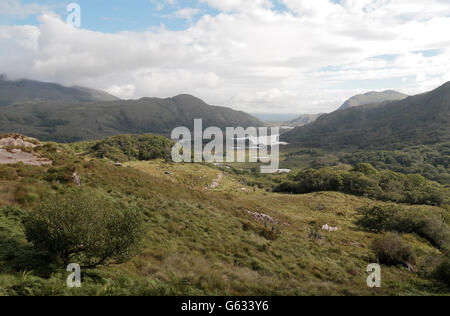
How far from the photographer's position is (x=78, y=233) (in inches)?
412

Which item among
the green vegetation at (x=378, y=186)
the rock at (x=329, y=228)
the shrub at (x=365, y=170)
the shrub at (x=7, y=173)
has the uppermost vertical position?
the shrub at (x=7, y=173)

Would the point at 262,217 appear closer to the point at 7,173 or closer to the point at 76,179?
the point at 76,179

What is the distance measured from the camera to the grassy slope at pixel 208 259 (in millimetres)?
10242

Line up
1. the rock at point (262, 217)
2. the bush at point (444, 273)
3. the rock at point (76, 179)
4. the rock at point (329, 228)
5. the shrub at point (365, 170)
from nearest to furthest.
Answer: the bush at point (444, 273) → the rock at point (76, 179) → the rock at point (262, 217) → the rock at point (329, 228) → the shrub at point (365, 170)

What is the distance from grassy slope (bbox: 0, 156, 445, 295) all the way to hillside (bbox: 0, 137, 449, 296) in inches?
2.3

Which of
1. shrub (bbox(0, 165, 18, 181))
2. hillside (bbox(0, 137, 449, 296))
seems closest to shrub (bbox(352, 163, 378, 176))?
hillside (bbox(0, 137, 449, 296))

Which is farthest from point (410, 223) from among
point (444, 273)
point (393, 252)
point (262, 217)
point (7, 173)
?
point (7, 173)

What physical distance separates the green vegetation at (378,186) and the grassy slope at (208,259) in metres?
60.0

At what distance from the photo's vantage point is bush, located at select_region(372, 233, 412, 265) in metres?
24.6

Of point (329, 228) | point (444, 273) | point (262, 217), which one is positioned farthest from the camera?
point (329, 228)

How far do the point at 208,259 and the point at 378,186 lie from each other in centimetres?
10044

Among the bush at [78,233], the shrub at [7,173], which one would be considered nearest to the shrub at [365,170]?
the bush at [78,233]

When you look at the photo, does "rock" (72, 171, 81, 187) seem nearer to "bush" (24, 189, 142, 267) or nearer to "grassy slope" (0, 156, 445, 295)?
"grassy slope" (0, 156, 445, 295)

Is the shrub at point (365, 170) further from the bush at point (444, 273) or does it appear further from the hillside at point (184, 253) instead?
the bush at point (444, 273)
